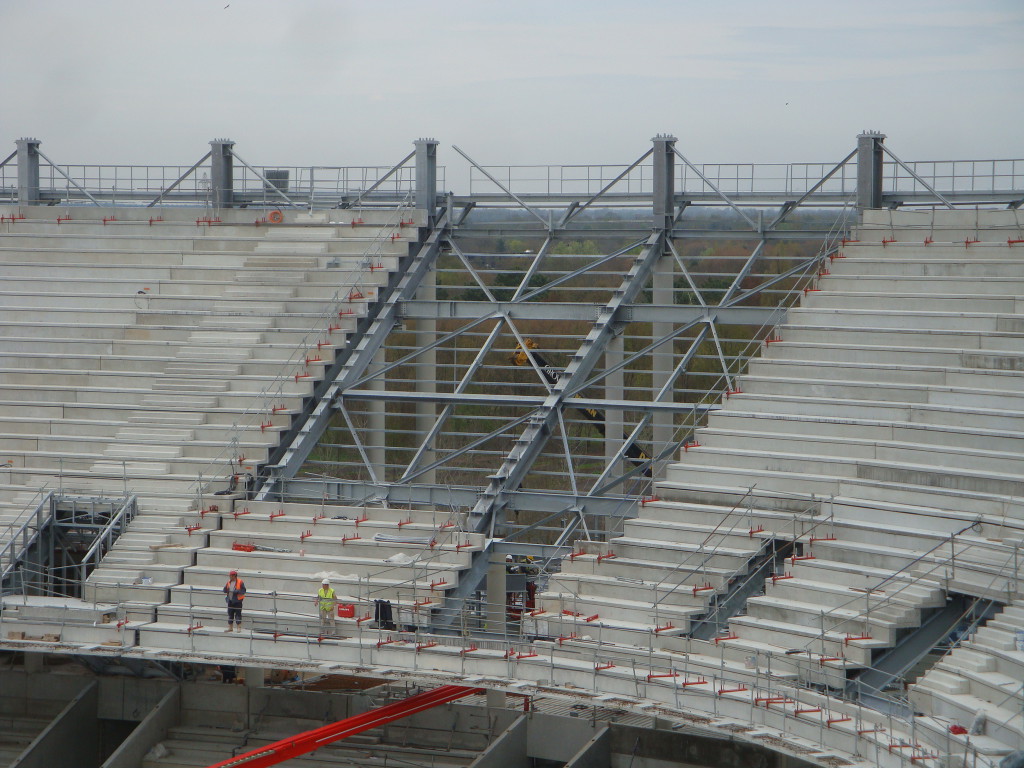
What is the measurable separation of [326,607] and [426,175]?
442 inches

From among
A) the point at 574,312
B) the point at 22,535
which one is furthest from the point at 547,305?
the point at 22,535

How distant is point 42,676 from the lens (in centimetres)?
2312

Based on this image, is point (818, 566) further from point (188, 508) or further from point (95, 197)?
point (95, 197)

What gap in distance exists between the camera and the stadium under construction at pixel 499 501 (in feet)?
60.2

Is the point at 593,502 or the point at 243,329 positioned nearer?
the point at 593,502

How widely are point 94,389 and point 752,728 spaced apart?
14.2 meters

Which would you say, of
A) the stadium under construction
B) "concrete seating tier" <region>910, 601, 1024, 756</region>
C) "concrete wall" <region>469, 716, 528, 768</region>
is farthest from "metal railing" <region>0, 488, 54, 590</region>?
"concrete seating tier" <region>910, 601, 1024, 756</region>

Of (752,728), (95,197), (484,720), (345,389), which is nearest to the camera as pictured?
(752,728)

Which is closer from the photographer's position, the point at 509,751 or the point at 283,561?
the point at 509,751

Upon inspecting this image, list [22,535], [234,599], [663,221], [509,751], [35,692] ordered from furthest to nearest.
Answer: [663,221] → [22,535] → [35,692] → [234,599] → [509,751]

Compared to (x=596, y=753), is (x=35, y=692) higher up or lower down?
higher up

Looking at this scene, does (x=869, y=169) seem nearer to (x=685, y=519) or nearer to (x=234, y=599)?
(x=685, y=519)

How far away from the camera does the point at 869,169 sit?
2625 cm

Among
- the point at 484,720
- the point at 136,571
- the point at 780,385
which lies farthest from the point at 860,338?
the point at 136,571
